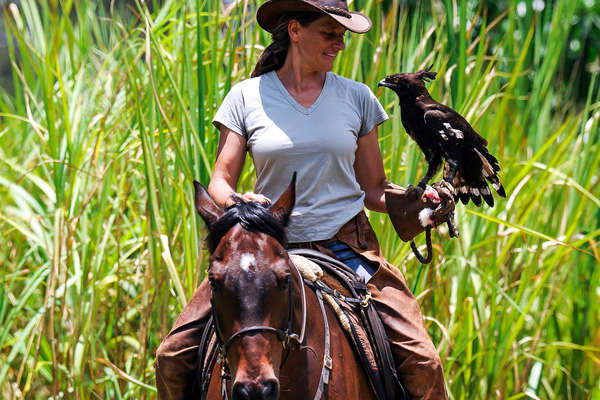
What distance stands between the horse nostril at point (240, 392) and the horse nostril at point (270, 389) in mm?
41

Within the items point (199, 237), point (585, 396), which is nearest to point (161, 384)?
point (199, 237)

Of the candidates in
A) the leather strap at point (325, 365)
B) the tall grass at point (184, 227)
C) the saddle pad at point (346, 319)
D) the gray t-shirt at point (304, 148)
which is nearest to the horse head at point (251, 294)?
the leather strap at point (325, 365)

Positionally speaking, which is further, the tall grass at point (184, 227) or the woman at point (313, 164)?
the tall grass at point (184, 227)

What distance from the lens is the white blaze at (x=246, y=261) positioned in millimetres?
1909

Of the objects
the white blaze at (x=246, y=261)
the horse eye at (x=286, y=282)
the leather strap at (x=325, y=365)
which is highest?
the white blaze at (x=246, y=261)

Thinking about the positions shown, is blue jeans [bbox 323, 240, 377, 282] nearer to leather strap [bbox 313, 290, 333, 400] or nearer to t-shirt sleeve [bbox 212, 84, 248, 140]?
leather strap [bbox 313, 290, 333, 400]

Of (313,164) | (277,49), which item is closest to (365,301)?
(313,164)

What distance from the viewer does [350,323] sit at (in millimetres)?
2479

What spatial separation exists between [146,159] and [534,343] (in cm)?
239

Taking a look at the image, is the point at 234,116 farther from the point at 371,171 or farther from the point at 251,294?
the point at 251,294

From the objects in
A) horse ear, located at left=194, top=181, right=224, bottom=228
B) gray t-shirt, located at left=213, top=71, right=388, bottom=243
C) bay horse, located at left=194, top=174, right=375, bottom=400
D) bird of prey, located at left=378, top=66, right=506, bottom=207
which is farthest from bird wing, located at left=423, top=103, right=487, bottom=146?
horse ear, located at left=194, top=181, right=224, bottom=228

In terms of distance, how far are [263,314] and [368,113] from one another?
1.23 m

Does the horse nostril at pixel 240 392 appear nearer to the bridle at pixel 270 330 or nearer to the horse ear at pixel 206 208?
the bridle at pixel 270 330

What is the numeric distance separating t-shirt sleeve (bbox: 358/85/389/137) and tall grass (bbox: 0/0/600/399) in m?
0.85
